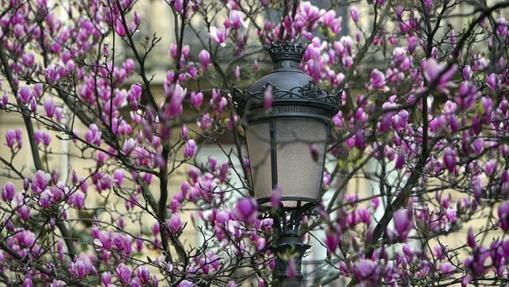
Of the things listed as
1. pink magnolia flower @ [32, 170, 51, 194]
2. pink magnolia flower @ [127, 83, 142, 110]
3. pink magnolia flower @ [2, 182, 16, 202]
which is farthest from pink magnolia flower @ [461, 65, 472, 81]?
pink magnolia flower @ [2, 182, 16, 202]

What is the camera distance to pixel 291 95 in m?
5.04

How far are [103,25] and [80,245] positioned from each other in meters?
2.10

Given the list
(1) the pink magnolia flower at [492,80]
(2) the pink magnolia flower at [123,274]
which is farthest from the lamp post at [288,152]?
(2) the pink magnolia flower at [123,274]

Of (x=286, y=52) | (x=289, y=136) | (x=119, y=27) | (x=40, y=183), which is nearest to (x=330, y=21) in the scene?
(x=119, y=27)

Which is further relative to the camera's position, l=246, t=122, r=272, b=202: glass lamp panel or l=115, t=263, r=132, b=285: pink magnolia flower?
l=115, t=263, r=132, b=285: pink magnolia flower

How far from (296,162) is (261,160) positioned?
0.18 m

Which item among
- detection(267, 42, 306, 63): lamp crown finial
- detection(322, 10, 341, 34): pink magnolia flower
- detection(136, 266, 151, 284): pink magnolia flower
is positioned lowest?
detection(136, 266, 151, 284): pink magnolia flower

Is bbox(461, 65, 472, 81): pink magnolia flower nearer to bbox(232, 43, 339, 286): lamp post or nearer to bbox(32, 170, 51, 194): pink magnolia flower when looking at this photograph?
bbox(232, 43, 339, 286): lamp post

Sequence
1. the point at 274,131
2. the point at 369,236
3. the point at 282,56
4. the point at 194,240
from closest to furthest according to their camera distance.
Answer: the point at 369,236, the point at 274,131, the point at 282,56, the point at 194,240

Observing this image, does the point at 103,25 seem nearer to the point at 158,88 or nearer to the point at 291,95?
the point at 158,88

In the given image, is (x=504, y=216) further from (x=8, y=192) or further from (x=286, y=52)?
(x=8, y=192)

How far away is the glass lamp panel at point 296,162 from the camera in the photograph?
16.3 feet

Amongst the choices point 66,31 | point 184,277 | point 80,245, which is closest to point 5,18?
point 66,31

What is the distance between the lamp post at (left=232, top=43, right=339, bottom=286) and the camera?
4965 mm
